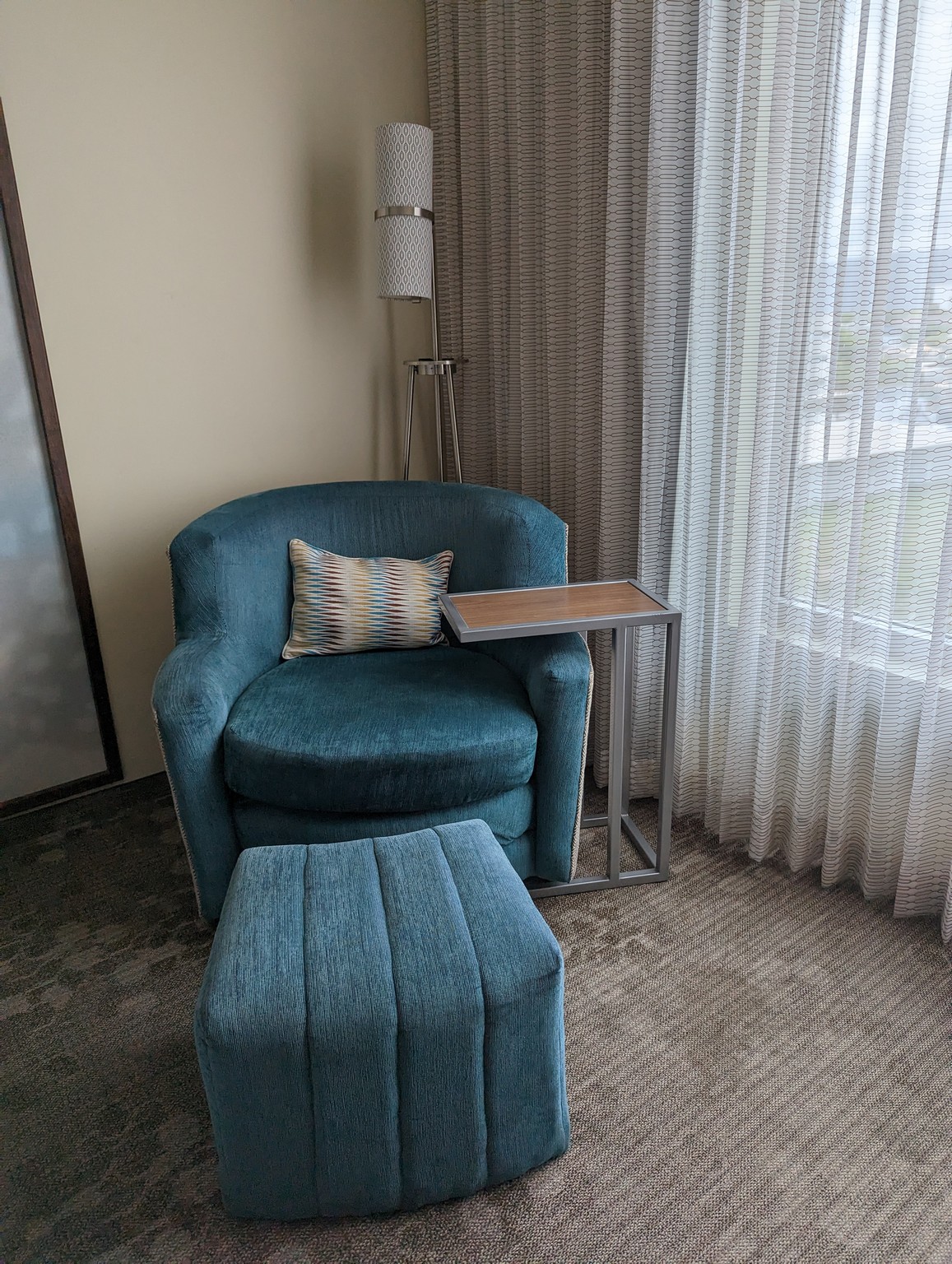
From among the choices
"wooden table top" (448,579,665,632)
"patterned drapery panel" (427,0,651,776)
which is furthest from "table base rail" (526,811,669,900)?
"wooden table top" (448,579,665,632)

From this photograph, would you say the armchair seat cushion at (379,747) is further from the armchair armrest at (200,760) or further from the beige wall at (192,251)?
the beige wall at (192,251)

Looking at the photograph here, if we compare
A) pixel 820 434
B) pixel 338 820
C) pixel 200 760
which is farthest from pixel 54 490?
pixel 820 434

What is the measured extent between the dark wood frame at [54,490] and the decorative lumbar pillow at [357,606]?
63cm

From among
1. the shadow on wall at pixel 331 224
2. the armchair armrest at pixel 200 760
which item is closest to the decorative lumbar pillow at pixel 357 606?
the armchair armrest at pixel 200 760

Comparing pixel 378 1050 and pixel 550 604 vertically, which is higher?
pixel 550 604

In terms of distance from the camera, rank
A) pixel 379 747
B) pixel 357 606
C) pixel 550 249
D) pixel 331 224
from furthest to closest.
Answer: pixel 331 224 < pixel 550 249 < pixel 357 606 < pixel 379 747

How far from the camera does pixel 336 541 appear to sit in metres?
2.47

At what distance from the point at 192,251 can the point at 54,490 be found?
77 cm

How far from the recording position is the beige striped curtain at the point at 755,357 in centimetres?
176

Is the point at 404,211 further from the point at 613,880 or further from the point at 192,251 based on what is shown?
the point at 613,880

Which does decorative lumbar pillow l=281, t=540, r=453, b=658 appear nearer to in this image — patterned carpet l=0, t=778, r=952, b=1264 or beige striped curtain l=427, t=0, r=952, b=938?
beige striped curtain l=427, t=0, r=952, b=938

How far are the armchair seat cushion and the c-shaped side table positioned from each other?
0.19 metres

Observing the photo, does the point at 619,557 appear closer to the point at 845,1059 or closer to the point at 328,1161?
the point at 845,1059

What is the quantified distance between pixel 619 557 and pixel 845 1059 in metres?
1.30
